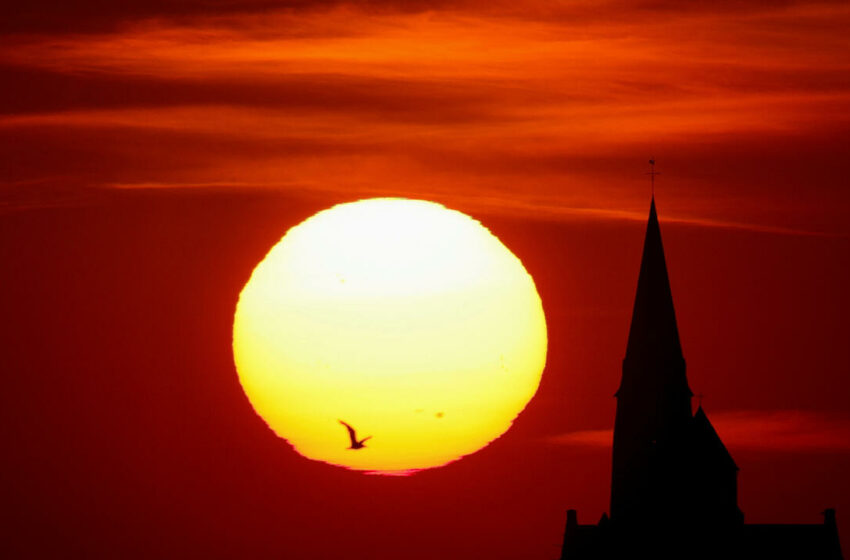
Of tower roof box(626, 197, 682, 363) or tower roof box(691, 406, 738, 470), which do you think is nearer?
tower roof box(691, 406, 738, 470)

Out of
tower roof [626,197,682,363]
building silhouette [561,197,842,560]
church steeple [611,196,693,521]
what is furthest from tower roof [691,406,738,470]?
tower roof [626,197,682,363]

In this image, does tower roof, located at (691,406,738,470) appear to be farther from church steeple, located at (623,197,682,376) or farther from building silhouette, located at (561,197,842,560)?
church steeple, located at (623,197,682,376)

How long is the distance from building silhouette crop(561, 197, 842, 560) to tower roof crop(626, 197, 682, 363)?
0.04m

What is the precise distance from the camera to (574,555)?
139 m

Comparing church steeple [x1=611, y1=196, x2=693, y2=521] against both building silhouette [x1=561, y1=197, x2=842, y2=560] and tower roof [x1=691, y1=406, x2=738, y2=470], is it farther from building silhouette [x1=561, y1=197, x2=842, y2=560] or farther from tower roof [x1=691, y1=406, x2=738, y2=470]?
tower roof [x1=691, y1=406, x2=738, y2=470]

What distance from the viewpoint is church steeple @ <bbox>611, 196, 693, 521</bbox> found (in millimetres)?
139750

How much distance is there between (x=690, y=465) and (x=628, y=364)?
29.6 feet

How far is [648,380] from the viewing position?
141 m

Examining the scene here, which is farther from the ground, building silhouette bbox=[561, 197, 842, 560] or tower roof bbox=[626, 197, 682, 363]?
tower roof bbox=[626, 197, 682, 363]

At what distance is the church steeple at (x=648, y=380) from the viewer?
458 feet

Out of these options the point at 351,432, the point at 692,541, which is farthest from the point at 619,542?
the point at 351,432

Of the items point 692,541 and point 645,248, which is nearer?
point 692,541

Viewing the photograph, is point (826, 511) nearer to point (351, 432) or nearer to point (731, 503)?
point (731, 503)

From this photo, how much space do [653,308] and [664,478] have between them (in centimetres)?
974
